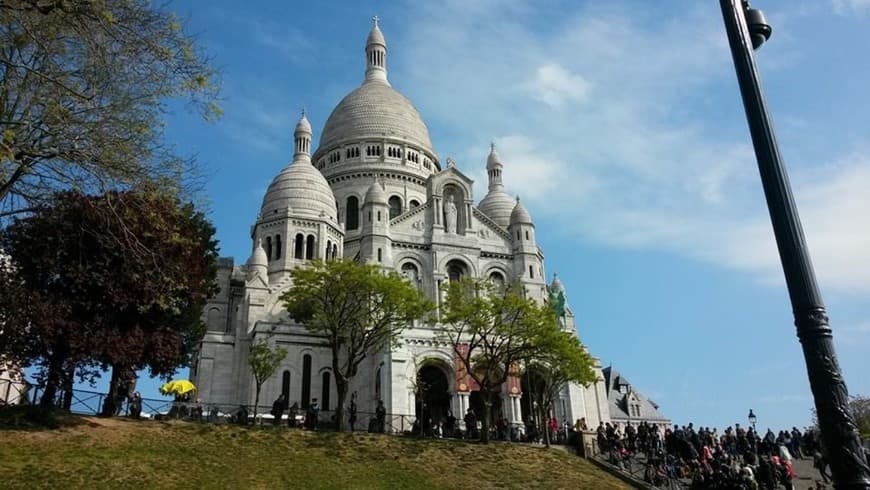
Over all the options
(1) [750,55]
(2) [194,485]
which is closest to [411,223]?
(2) [194,485]

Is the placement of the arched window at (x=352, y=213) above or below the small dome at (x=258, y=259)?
above

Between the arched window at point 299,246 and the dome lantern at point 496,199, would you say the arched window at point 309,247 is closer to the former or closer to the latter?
the arched window at point 299,246

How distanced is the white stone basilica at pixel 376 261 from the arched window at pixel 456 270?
0.07 metres

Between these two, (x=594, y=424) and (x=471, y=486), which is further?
(x=594, y=424)

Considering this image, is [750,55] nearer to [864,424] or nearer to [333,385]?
[333,385]

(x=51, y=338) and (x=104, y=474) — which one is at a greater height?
(x=51, y=338)

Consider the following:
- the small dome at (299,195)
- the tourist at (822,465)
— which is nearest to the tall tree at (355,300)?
the tourist at (822,465)

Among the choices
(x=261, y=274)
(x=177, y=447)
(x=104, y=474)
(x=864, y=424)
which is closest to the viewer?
(x=104, y=474)

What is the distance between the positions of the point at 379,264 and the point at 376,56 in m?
39.7

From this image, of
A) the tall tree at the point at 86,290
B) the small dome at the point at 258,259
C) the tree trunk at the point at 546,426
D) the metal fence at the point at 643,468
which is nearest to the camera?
the tall tree at the point at 86,290

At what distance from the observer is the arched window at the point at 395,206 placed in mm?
65438

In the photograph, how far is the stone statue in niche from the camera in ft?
173

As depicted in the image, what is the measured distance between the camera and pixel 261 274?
168ft

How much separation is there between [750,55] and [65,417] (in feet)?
83.5
